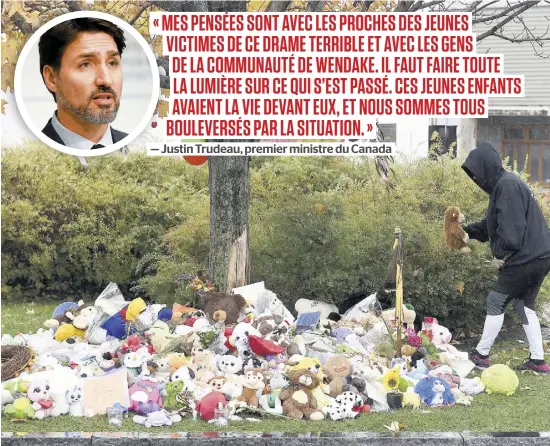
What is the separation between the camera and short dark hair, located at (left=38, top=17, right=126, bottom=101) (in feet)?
23.0

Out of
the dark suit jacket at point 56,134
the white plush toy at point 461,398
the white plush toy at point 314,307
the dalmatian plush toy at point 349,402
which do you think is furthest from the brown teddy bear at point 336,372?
the dark suit jacket at point 56,134

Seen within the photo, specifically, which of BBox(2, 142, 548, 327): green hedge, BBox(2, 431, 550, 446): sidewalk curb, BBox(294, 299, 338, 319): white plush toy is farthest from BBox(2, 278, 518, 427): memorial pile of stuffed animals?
BBox(2, 142, 548, 327): green hedge

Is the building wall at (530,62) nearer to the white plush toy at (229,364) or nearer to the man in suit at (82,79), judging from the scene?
the man in suit at (82,79)

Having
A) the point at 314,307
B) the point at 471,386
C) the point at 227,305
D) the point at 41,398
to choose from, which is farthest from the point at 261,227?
the point at 41,398

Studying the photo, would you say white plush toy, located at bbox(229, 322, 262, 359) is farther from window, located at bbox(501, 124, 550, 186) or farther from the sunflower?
window, located at bbox(501, 124, 550, 186)

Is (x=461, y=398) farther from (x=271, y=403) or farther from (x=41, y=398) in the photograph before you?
(x=41, y=398)

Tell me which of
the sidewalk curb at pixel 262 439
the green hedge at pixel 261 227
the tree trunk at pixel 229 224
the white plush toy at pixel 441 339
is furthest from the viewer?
the green hedge at pixel 261 227

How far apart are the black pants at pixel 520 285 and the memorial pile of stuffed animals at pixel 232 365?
0.54m

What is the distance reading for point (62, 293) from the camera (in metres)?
11.8

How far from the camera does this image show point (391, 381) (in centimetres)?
633

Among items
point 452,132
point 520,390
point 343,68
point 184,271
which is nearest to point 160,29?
point 343,68

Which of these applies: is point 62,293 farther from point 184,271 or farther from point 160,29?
point 160,29

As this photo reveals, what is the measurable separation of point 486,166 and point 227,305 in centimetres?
232

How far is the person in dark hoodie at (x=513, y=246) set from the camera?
7.14 m
